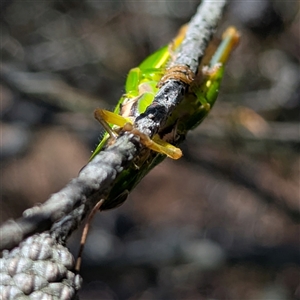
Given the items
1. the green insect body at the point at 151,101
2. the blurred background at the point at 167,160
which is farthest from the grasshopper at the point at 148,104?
the blurred background at the point at 167,160

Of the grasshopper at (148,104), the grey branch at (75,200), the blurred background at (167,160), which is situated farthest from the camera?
the blurred background at (167,160)

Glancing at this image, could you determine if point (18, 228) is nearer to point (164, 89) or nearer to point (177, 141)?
point (164, 89)

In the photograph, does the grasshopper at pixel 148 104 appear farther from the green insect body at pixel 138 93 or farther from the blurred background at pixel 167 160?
the blurred background at pixel 167 160

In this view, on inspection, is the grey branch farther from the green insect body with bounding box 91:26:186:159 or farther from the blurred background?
the blurred background

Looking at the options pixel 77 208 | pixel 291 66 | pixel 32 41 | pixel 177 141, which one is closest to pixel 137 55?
pixel 32 41

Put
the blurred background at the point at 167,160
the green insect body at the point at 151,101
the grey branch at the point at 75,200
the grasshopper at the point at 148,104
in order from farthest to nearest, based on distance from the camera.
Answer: the blurred background at the point at 167,160 → the green insect body at the point at 151,101 → the grasshopper at the point at 148,104 → the grey branch at the point at 75,200

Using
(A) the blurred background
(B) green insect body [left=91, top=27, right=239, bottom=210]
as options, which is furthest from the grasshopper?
(A) the blurred background

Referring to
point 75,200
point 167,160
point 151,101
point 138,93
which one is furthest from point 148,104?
point 167,160
